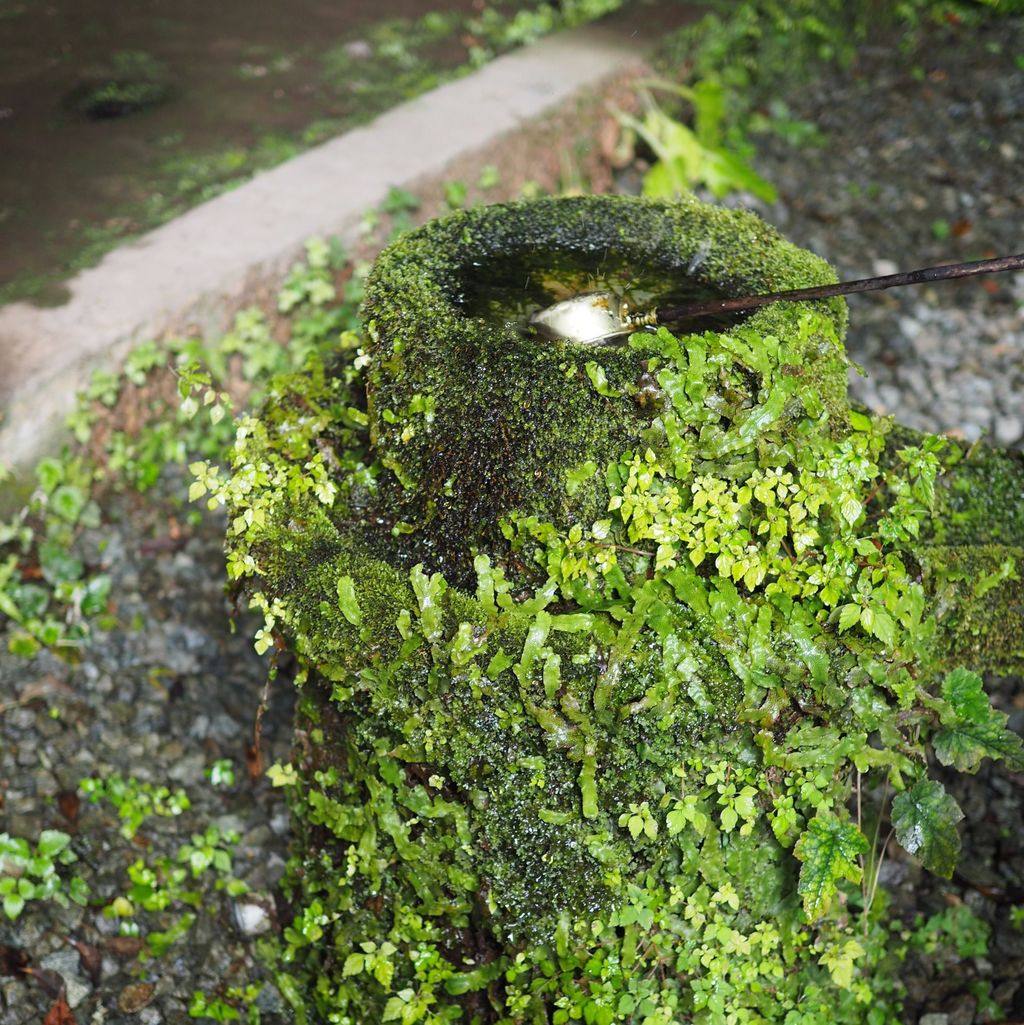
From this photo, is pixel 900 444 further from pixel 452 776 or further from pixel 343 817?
pixel 343 817

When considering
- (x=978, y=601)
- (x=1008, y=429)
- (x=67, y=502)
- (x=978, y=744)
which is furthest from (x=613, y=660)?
(x=1008, y=429)

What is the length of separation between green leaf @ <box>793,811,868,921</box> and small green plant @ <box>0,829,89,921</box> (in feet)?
5.81

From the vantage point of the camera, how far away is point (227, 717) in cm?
336

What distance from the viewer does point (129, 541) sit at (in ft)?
12.4

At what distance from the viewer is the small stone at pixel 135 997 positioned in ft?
8.70

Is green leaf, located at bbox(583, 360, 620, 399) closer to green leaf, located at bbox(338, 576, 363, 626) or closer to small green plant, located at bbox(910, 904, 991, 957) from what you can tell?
green leaf, located at bbox(338, 576, 363, 626)

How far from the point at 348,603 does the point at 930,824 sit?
48.7 inches

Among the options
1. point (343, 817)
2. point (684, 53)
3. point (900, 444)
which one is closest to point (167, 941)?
point (343, 817)

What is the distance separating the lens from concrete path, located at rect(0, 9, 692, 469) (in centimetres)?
365

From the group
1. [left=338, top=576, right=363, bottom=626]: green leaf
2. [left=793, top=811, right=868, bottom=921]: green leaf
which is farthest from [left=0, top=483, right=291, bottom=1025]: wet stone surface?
[left=793, top=811, right=868, bottom=921]: green leaf

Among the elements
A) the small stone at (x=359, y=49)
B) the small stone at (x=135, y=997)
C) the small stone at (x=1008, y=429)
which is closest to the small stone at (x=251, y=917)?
the small stone at (x=135, y=997)

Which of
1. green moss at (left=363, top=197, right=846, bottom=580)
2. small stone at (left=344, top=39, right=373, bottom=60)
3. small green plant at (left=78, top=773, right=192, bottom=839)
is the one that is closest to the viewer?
green moss at (left=363, top=197, right=846, bottom=580)

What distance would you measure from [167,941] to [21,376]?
71.9 inches

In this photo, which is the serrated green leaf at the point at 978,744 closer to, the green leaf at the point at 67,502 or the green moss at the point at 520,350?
the green moss at the point at 520,350
